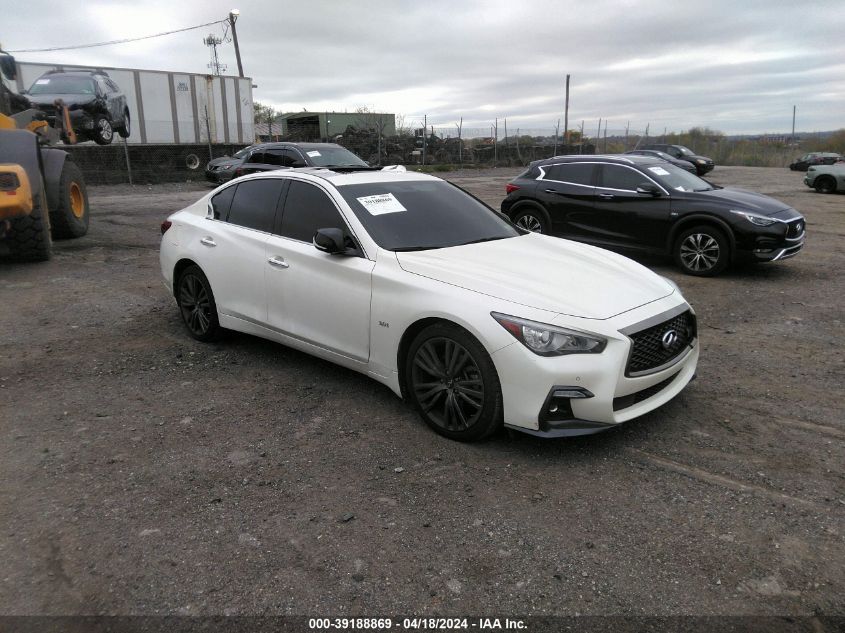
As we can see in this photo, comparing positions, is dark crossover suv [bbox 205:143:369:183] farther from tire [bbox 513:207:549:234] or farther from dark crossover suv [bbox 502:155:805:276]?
dark crossover suv [bbox 502:155:805:276]

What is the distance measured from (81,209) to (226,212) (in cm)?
726

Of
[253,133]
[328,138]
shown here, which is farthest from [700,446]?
[328,138]

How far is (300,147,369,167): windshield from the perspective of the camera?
520 inches

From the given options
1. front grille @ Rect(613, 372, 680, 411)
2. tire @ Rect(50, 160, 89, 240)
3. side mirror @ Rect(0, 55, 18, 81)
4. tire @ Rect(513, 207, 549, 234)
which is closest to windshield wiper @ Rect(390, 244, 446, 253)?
front grille @ Rect(613, 372, 680, 411)

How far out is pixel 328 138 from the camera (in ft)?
115

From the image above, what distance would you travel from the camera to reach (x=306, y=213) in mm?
4594

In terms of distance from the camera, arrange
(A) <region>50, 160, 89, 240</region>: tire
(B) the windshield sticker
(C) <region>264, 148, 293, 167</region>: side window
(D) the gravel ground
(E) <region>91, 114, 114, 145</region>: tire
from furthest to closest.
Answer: (E) <region>91, 114, 114, 145</region>: tire → (C) <region>264, 148, 293, 167</region>: side window → (A) <region>50, 160, 89, 240</region>: tire → (B) the windshield sticker → (D) the gravel ground

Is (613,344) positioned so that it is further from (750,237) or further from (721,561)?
A: (750,237)

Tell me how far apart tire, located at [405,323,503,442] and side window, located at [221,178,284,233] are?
1.76 meters

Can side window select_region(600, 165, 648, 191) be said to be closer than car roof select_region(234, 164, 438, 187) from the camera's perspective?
No

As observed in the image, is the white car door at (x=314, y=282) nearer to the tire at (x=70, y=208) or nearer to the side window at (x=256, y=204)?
the side window at (x=256, y=204)

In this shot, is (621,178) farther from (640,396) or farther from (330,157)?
(330,157)

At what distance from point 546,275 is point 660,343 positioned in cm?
75

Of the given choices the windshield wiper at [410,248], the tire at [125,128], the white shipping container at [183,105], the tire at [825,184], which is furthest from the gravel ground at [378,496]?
the white shipping container at [183,105]
